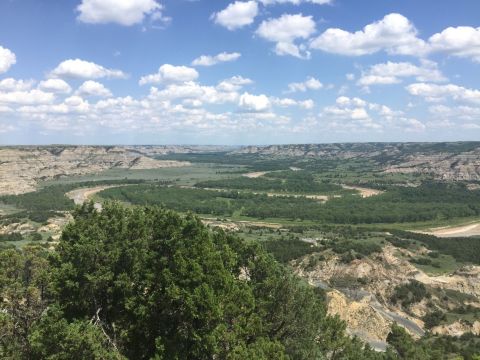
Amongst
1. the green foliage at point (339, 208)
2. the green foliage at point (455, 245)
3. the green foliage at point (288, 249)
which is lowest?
the green foliage at point (455, 245)

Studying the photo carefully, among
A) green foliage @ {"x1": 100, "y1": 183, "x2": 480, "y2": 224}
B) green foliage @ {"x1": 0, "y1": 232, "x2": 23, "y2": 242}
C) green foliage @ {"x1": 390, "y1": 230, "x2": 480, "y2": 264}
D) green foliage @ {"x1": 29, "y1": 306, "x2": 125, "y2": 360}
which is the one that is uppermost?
green foliage @ {"x1": 29, "y1": 306, "x2": 125, "y2": 360}

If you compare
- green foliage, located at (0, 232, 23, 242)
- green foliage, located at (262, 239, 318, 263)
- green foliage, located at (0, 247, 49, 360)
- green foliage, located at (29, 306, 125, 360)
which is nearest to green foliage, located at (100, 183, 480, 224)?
green foliage, located at (262, 239, 318, 263)

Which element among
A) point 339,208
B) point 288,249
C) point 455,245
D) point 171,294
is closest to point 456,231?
point 455,245

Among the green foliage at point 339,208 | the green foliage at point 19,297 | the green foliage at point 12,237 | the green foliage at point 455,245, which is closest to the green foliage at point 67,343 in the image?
the green foliage at point 19,297

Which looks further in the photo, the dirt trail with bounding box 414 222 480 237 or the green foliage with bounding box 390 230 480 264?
the dirt trail with bounding box 414 222 480 237

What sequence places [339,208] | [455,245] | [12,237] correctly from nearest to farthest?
1. [12,237]
2. [455,245]
3. [339,208]

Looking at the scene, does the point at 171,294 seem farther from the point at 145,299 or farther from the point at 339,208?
the point at 339,208

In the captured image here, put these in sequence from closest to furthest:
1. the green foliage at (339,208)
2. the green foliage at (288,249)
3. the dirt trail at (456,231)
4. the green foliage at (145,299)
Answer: the green foliage at (145,299)
the green foliage at (288,249)
the dirt trail at (456,231)
the green foliage at (339,208)

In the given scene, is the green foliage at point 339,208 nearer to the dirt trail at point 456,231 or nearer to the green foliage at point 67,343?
the dirt trail at point 456,231

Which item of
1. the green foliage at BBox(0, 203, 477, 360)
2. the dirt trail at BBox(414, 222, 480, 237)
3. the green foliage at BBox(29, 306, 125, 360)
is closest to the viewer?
the green foliage at BBox(29, 306, 125, 360)

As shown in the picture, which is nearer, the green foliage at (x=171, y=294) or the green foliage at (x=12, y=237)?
the green foliage at (x=171, y=294)

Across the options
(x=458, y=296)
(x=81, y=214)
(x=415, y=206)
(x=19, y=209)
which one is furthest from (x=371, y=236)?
(x=19, y=209)

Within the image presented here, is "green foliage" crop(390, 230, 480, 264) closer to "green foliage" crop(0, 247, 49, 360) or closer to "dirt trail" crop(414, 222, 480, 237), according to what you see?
"dirt trail" crop(414, 222, 480, 237)

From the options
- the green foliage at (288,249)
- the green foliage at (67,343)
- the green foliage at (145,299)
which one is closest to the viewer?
the green foliage at (67,343)
